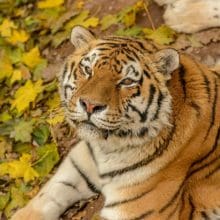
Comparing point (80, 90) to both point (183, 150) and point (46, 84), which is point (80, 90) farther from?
point (46, 84)

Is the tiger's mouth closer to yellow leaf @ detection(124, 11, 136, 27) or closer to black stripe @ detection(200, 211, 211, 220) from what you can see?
black stripe @ detection(200, 211, 211, 220)

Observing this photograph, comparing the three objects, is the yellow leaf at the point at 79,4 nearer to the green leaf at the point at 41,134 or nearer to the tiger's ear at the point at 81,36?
the green leaf at the point at 41,134

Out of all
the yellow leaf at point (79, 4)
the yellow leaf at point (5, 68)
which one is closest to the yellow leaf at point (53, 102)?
the yellow leaf at point (5, 68)

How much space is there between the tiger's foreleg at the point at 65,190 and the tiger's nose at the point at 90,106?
0.70m

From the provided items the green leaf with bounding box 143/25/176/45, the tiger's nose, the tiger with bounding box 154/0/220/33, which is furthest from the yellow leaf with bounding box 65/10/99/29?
the tiger's nose

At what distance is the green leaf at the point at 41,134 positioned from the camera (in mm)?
3977

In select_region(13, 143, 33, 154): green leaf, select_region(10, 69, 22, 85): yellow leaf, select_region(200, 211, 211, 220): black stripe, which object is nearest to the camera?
select_region(200, 211, 211, 220): black stripe

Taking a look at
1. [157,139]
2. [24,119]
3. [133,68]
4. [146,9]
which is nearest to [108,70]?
[133,68]

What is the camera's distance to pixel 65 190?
3.45m

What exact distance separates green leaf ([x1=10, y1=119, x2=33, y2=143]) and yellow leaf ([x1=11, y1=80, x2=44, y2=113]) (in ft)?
0.40

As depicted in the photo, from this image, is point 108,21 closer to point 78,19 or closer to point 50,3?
point 78,19

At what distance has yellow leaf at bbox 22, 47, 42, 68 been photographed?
448cm

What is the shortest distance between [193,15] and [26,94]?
3.92ft

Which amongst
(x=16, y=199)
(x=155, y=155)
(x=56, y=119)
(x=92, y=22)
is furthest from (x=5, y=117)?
(x=155, y=155)
